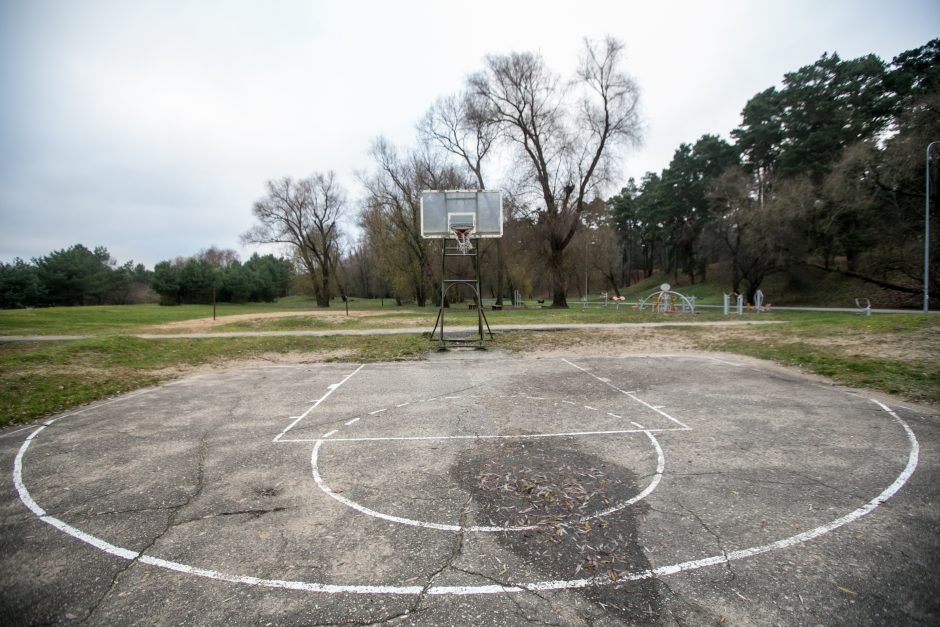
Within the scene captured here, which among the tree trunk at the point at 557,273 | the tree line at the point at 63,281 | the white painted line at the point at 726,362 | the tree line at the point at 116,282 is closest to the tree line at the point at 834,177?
the tree trunk at the point at 557,273

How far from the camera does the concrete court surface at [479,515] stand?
2439 mm

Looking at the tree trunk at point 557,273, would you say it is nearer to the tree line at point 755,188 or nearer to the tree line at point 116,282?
the tree line at point 755,188

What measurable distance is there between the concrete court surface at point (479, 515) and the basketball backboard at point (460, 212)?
324 inches

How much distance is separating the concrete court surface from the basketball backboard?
8.23 metres

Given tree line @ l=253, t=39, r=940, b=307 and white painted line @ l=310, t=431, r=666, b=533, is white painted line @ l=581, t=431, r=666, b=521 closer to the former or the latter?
white painted line @ l=310, t=431, r=666, b=533

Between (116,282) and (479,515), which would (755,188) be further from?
(116,282)

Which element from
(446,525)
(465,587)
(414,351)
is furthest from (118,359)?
(465,587)

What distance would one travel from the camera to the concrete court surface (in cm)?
244

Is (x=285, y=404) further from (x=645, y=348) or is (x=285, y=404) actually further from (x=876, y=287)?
(x=876, y=287)

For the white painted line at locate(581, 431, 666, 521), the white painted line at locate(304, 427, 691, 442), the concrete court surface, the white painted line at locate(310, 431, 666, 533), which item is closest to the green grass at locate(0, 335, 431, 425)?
the concrete court surface

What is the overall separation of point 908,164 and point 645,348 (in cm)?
2333

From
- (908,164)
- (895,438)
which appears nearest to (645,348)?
(895,438)

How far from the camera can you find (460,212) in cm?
1343

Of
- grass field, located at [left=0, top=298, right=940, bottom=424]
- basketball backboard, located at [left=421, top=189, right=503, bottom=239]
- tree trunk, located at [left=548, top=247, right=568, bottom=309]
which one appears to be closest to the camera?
grass field, located at [left=0, top=298, right=940, bottom=424]
